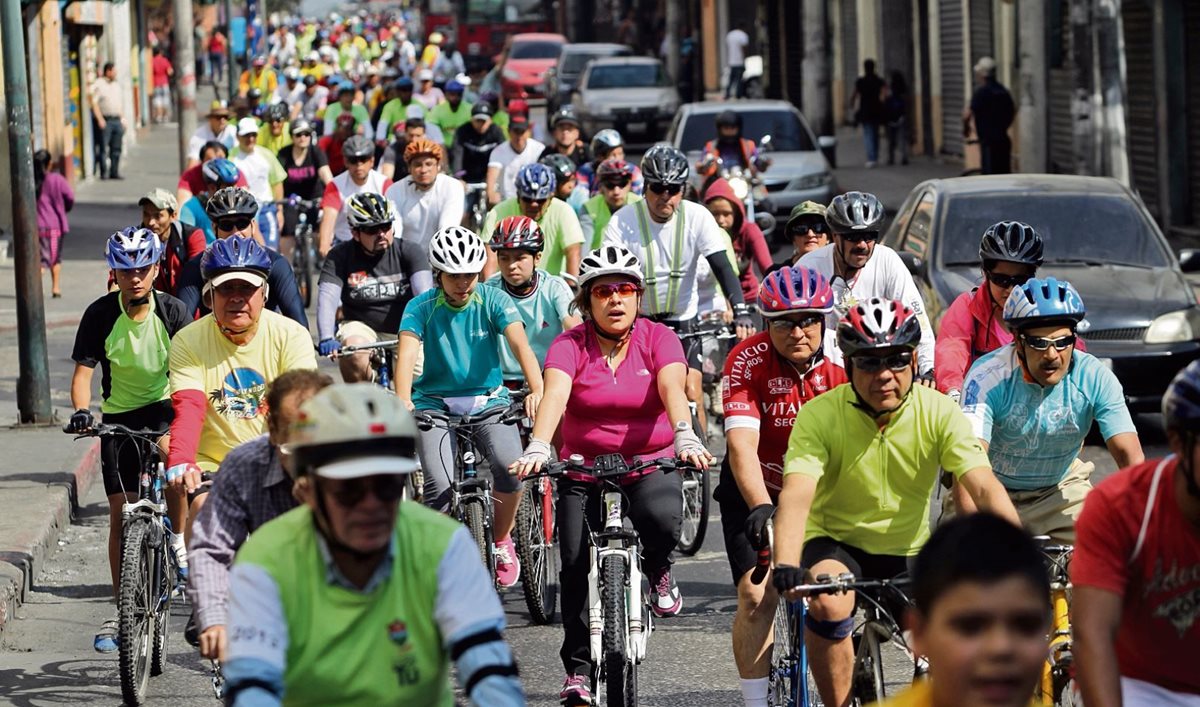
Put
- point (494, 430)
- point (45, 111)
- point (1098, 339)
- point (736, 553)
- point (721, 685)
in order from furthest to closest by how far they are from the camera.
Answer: point (45, 111)
point (1098, 339)
point (494, 430)
point (721, 685)
point (736, 553)

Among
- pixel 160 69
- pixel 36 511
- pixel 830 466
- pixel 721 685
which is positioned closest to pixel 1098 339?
pixel 721 685

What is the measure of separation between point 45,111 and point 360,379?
22.2 meters

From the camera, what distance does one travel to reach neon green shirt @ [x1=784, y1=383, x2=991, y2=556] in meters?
6.11

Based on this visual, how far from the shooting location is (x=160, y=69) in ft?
178

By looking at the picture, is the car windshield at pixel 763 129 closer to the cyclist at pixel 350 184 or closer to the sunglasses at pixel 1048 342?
the cyclist at pixel 350 184

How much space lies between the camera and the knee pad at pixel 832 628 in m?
6.29

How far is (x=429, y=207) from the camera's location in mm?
13789

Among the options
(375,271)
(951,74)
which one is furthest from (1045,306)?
(951,74)

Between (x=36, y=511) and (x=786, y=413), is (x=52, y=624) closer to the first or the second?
(x=36, y=511)

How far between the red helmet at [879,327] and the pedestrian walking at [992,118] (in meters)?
22.0

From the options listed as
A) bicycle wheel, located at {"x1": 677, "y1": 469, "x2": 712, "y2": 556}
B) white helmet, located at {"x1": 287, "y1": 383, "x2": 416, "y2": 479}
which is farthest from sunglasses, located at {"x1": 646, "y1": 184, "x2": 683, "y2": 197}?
white helmet, located at {"x1": 287, "y1": 383, "x2": 416, "y2": 479}

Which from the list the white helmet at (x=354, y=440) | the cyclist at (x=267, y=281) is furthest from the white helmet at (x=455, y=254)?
the white helmet at (x=354, y=440)

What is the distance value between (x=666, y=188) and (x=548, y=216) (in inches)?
58.8

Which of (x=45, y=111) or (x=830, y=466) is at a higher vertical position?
(x=45, y=111)
